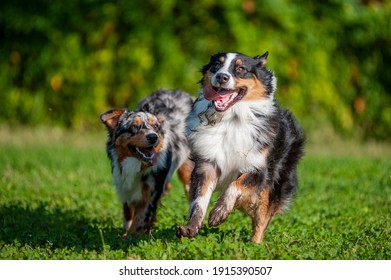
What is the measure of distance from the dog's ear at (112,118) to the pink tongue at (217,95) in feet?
5.57

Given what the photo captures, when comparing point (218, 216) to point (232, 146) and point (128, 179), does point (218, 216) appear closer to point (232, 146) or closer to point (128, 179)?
point (232, 146)

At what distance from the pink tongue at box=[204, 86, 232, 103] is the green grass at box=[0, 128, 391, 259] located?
1238mm

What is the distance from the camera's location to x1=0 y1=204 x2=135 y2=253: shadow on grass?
23.4 ft

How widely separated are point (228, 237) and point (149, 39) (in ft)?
26.3

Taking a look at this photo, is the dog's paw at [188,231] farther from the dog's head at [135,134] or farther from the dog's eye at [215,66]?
the dog's head at [135,134]

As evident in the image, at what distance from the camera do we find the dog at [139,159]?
786 centimetres

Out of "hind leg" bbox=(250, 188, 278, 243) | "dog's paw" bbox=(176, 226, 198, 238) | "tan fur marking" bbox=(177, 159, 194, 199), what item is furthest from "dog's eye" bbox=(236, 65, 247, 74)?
"tan fur marking" bbox=(177, 159, 194, 199)

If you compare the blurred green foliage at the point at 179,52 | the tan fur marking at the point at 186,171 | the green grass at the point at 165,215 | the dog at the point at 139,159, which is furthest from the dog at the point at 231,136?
the blurred green foliage at the point at 179,52

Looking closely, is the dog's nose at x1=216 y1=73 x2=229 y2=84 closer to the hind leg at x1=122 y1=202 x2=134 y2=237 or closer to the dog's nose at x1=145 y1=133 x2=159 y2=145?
the dog's nose at x1=145 y1=133 x2=159 y2=145

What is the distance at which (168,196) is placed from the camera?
980 centimetres

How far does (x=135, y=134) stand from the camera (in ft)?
25.7

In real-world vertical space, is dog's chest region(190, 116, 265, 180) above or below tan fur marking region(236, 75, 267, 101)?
below
